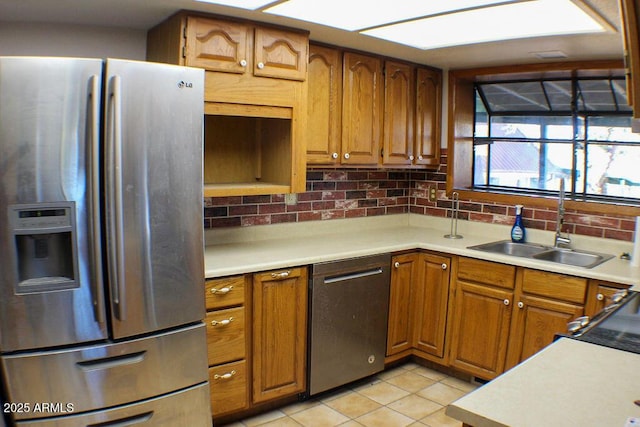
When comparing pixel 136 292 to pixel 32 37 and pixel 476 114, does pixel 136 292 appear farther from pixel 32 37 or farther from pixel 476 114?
pixel 476 114

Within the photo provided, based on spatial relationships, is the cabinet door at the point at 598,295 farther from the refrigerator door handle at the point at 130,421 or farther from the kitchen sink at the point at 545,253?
the refrigerator door handle at the point at 130,421

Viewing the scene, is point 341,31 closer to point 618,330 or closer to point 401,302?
point 401,302

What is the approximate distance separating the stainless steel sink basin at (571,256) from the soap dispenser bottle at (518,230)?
0.77 ft

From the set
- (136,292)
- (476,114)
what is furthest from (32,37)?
(476,114)

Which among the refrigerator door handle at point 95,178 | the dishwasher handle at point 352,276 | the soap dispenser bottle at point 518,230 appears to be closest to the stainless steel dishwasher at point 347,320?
the dishwasher handle at point 352,276

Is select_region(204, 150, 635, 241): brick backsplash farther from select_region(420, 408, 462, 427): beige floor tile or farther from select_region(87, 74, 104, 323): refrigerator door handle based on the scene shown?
select_region(420, 408, 462, 427): beige floor tile

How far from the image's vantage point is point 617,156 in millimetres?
3334

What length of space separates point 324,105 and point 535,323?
1.85 meters

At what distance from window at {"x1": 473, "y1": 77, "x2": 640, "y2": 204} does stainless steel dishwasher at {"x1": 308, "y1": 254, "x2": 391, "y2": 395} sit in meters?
A: 1.39

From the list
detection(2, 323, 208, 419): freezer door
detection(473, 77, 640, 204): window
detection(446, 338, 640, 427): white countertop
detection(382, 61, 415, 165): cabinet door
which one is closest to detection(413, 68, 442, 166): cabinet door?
detection(382, 61, 415, 165): cabinet door

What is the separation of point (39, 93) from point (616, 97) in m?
3.37

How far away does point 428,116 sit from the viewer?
3832mm

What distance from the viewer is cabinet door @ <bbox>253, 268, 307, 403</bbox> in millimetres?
2678

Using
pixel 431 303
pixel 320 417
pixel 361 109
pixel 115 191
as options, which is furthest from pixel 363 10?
pixel 320 417
